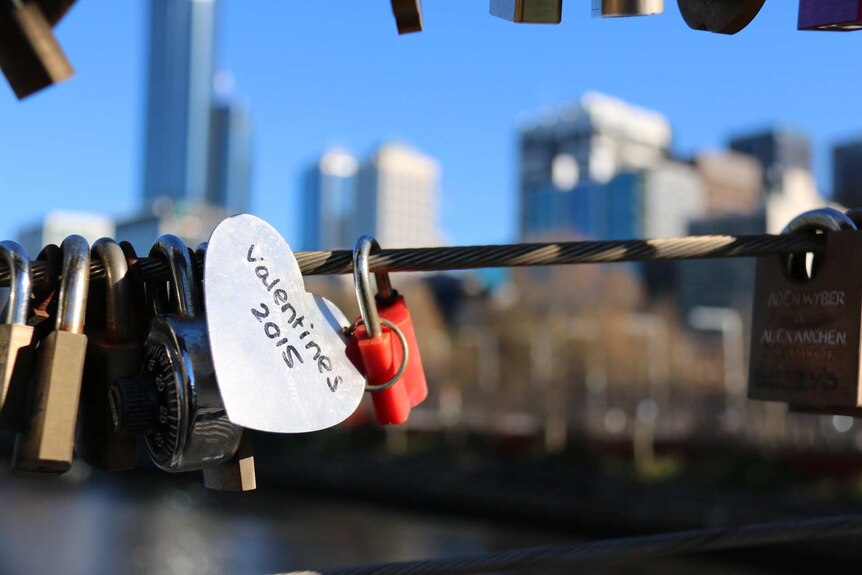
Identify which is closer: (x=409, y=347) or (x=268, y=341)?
(x=268, y=341)

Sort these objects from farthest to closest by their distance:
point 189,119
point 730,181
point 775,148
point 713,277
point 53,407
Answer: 1. point 189,119
2. point 775,148
3. point 730,181
4. point 713,277
5. point 53,407

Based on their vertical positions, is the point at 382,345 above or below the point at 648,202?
below

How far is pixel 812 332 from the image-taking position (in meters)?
1.29

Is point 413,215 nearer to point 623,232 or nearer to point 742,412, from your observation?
point 623,232

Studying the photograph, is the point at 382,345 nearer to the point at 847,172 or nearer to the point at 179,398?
the point at 179,398

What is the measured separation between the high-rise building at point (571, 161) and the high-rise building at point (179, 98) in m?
101

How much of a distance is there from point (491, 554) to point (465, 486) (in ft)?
76.0

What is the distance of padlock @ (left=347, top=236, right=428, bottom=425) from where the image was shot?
105cm

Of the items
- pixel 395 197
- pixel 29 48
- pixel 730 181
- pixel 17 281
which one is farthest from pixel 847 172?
pixel 395 197

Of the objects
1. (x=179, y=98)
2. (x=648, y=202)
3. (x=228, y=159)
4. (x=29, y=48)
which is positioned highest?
(x=179, y=98)

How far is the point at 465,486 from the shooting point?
23703 millimetres

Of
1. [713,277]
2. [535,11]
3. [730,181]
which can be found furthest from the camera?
[730,181]

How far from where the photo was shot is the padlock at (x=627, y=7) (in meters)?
1.20

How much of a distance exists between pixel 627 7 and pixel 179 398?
2.39 feet
